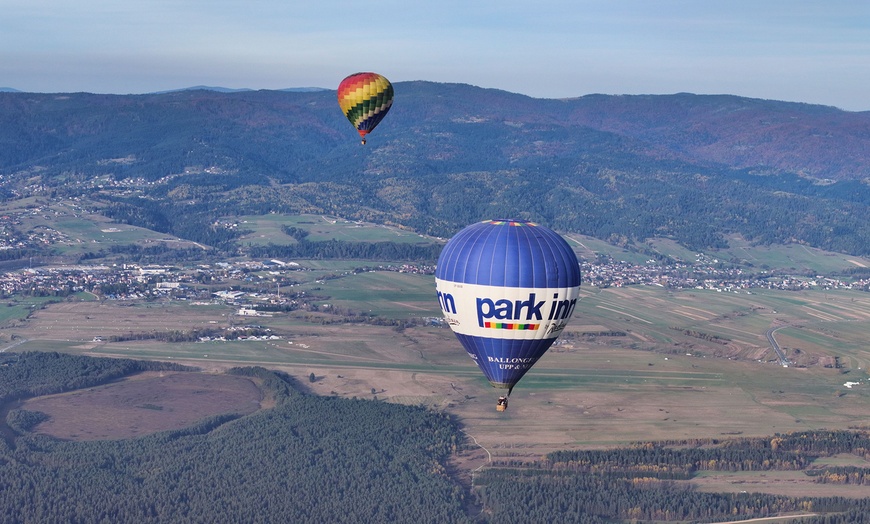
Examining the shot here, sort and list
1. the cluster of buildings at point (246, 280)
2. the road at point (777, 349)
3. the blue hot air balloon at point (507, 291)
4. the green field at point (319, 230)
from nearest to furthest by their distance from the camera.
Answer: the blue hot air balloon at point (507, 291) < the road at point (777, 349) < the cluster of buildings at point (246, 280) < the green field at point (319, 230)

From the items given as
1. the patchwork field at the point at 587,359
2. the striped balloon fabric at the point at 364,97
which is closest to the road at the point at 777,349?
the patchwork field at the point at 587,359

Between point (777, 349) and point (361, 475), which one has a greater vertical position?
point (777, 349)

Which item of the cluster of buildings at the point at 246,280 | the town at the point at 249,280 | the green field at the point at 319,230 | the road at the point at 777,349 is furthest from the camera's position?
the green field at the point at 319,230

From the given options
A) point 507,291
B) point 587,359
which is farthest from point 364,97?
point 587,359

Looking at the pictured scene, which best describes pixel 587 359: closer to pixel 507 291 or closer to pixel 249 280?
pixel 249 280

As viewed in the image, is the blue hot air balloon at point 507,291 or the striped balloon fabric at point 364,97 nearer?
the blue hot air balloon at point 507,291

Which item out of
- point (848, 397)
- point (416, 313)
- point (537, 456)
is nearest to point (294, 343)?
point (416, 313)

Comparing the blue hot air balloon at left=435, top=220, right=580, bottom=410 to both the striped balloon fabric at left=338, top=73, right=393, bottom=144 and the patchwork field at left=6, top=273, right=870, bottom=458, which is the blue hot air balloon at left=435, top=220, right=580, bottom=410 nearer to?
the patchwork field at left=6, top=273, right=870, bottom=458

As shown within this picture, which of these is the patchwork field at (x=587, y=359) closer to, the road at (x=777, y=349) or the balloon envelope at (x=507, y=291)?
the road at (x=777, y=349)
